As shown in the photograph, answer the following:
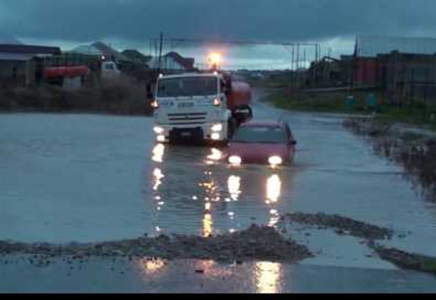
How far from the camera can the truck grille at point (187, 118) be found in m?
36.0

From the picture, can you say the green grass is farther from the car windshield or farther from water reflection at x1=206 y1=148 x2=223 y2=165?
water reflection at x1=206 y1=148 x2=223 y2=165

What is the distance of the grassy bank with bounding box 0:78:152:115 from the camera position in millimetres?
70000

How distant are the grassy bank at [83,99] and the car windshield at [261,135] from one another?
38341 mm

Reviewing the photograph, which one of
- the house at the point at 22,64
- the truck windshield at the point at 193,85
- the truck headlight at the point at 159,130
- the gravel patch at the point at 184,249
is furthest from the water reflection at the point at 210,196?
the house at the point at 22,64

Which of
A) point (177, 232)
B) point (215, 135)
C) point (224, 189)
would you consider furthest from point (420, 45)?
point (177, 232)

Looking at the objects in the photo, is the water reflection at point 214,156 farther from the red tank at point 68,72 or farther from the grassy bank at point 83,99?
the red tank at point 68,72

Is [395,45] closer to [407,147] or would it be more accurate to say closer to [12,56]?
[12,56]

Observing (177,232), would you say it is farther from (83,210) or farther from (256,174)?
(256,174)

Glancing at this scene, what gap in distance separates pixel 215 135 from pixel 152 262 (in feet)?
83.3

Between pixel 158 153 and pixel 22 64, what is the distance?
6691cm

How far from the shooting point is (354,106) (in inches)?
2938

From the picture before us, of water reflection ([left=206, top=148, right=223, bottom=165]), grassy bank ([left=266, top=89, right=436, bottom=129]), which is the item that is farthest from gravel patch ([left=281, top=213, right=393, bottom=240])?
grassy bank ([left=266, top=89, right=436, bottom=129])

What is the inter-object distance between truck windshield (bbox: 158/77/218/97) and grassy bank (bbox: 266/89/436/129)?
1907 cm

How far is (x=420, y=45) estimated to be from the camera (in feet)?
335
